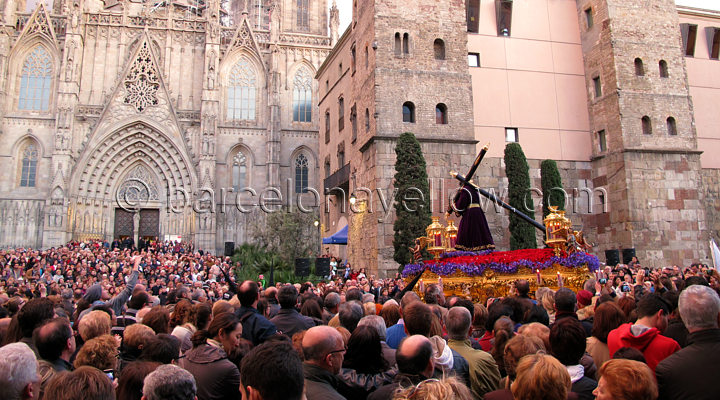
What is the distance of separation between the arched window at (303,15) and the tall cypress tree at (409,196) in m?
26.8

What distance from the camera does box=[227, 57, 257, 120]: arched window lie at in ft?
130

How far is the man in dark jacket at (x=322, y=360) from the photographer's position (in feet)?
10.3

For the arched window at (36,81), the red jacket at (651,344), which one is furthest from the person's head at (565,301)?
the arched window at (36,81)

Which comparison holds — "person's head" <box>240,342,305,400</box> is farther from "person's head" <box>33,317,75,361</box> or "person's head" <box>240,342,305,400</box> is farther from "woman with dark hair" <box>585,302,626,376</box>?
"woman with dark hair" <box>585,302,626,376</box>

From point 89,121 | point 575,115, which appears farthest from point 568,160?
point 89,121

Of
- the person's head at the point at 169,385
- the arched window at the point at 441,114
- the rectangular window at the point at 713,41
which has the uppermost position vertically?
the rectangular window at the point at 713,41

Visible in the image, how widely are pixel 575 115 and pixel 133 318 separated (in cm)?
2235

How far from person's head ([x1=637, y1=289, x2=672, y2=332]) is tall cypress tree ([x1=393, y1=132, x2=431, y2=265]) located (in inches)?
535

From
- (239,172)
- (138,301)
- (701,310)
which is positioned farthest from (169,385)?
(239,172)

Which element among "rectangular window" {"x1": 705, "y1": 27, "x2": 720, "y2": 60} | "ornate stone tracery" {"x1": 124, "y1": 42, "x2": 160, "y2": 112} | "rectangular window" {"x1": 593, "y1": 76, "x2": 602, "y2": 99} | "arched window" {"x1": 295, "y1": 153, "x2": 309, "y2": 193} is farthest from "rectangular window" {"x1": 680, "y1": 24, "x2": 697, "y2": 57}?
"ornate stone tracery" {"x1": 124, "y1": 42, "x2": 160, "y2": 112}

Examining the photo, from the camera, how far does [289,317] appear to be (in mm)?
5590

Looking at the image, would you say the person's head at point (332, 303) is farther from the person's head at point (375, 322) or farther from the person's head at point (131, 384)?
the person's head at point (131, 384)

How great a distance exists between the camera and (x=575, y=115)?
2359 cm

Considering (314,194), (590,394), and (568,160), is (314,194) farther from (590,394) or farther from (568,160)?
(590,394)
